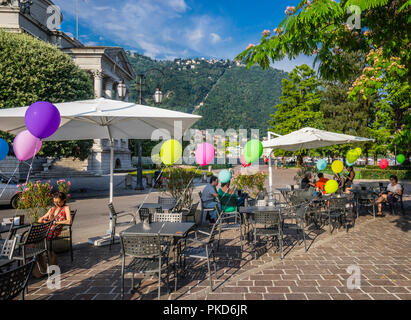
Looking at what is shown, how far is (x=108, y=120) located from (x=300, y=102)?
116 feet

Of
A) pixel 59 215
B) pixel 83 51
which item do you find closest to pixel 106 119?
pixel 59 215

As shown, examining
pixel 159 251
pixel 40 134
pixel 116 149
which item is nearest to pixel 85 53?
pixel 116 149

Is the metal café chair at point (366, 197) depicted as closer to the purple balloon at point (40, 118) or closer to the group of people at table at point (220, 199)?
the group of people at table at point (220, 199)

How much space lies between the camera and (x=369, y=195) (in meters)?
8.59

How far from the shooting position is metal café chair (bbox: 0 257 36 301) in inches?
89.7

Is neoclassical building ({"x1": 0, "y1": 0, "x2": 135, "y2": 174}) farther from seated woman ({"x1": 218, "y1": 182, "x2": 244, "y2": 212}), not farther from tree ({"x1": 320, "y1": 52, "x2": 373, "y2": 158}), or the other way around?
tree ({"x1": 320, "y1": 52, "x2": 373, "y2": 158})

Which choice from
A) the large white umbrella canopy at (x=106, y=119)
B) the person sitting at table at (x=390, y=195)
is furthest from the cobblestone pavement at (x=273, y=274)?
the person sitting at table at (x=390, y=195)

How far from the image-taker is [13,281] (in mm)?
2391

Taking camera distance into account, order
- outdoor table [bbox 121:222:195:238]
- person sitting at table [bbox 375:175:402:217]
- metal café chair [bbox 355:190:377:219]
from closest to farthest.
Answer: outdoor table [bbox 121:222:195:238] < metal café chair [bbox 355:190:377:219] < person sitting at table [bbox 375:175:402:217]

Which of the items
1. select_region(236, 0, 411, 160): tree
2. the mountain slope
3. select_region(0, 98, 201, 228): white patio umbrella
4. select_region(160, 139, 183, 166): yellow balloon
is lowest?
select_region(160, 139, 183, 166): yellow balloon

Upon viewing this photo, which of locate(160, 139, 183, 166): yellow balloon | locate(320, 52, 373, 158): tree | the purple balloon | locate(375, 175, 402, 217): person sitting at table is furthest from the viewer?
locate(320, 52, 373, 158): tree

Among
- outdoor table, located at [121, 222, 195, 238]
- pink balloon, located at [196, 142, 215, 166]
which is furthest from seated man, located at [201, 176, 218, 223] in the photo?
outdoor table, located at [121, 222, 195, 238]

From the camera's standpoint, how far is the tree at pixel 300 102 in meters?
35.6

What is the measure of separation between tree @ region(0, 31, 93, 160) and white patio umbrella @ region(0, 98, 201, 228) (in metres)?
8.52
